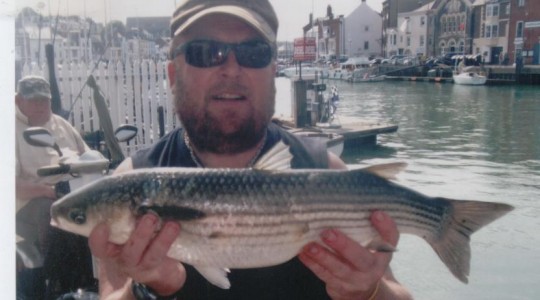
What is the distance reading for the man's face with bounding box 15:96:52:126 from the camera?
565cm

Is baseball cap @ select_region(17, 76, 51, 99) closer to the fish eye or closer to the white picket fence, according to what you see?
the fish eye

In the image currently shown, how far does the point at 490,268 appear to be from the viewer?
840 cm

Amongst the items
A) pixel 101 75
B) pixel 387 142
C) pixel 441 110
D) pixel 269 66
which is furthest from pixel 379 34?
pixel 269 66

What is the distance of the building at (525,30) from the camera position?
218 ft

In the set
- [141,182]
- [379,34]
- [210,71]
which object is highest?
[379,34]

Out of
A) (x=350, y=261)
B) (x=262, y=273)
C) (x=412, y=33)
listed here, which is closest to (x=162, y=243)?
(x=262, y=273)

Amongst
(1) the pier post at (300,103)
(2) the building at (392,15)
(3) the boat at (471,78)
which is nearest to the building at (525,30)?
(3) the boat at (471,78)

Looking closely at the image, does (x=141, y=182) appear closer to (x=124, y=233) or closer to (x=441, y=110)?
(x=124, y=233)

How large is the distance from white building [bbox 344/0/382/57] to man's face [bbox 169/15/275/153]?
350ft

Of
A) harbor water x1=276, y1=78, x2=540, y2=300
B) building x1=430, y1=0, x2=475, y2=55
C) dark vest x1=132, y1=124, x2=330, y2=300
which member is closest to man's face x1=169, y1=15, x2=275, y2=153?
dark vest x1=132, y1=124, x2=330, y2=300

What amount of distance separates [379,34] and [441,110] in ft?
255

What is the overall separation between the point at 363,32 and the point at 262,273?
359 feet

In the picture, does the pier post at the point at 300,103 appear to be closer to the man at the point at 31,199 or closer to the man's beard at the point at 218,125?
the man at the point at 31,199

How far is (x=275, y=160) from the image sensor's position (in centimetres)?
304
